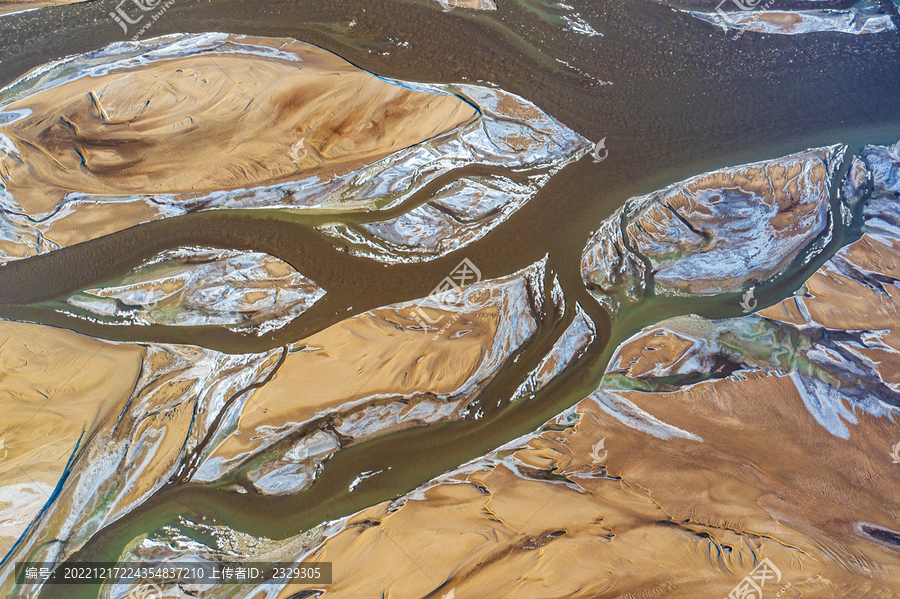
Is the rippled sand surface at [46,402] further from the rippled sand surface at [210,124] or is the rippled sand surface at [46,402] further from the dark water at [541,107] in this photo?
the rippled sand surface at [210,124]

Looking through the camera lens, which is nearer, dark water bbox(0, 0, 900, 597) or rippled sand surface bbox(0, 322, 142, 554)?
rippled sand surface bbox(0, 322, 142, 554)

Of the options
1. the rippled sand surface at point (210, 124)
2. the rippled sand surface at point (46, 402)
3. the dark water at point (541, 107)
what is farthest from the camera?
the dark water at point (541, 107)

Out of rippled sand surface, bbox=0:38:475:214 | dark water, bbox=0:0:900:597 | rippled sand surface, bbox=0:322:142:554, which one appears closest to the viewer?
rippled sand surface, bbox=0:322:142:554
